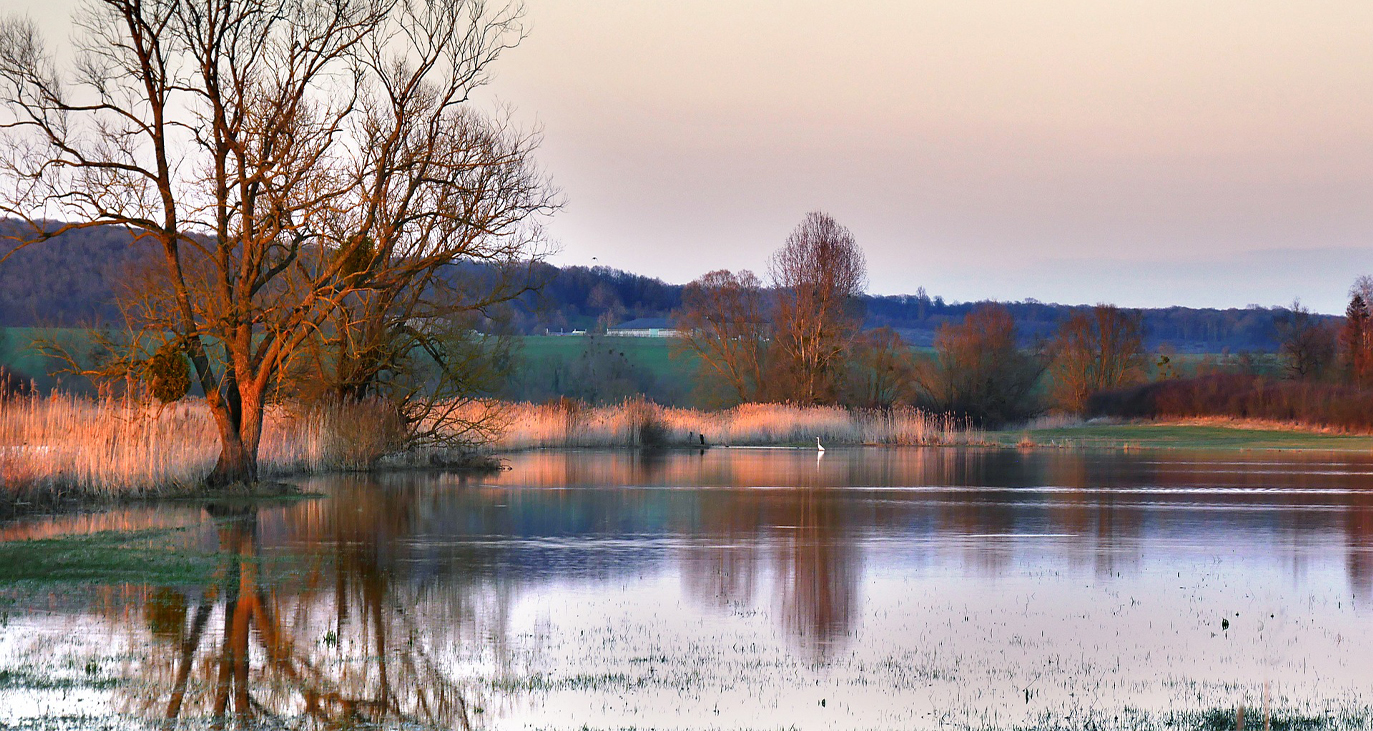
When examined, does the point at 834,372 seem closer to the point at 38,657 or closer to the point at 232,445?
the point at 232,445

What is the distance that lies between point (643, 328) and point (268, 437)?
399 feet

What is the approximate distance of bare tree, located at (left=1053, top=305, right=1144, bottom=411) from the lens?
79375mm

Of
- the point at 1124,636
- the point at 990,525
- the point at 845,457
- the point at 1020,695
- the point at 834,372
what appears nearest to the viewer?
the point at 1020,695

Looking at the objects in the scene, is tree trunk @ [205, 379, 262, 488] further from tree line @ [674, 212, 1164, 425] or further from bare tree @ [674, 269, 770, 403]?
bare tree @ [674, 269, 770, 403]

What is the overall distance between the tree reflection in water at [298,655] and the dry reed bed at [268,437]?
8.39 metres

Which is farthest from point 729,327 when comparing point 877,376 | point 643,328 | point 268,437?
point 643,328

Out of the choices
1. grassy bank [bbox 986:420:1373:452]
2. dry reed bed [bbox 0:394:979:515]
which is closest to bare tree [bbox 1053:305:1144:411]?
grassy bank [bbox 986:420:1373:452]

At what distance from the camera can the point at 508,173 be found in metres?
25.0

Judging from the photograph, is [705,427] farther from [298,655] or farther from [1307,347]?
[1307,347]

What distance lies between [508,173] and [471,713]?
1938 cm

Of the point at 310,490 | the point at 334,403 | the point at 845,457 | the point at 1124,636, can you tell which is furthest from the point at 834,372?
the point at 1124,636

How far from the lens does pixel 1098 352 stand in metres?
81.4

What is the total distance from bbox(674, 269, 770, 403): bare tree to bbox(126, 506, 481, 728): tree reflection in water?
5422cm

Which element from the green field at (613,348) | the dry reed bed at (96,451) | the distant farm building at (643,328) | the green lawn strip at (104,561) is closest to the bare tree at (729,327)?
the green field at (613,348)
